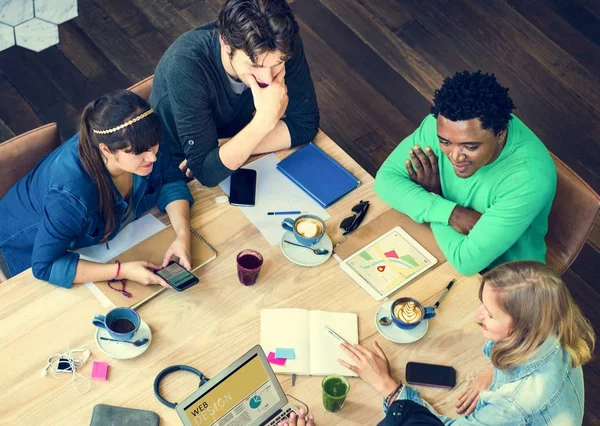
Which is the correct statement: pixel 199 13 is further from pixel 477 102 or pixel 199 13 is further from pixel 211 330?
pixel 211 330

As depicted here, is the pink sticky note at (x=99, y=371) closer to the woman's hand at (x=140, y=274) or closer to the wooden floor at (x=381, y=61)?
the woman's hand at (x=140, y=274)

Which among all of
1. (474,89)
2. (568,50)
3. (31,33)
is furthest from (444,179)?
(31,33)

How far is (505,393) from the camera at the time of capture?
205cm

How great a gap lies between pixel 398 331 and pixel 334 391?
29 centimetres

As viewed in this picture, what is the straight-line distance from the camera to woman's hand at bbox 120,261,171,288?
2.25m

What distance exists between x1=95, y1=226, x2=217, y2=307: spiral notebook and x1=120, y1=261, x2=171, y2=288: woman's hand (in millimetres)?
29

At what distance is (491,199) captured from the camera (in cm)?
249

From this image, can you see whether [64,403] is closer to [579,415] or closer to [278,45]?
[278,45]

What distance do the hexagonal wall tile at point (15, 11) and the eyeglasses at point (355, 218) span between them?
2574 mm

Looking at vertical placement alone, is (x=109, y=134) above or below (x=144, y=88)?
above

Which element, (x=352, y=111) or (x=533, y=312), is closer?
(x=533, y=312)

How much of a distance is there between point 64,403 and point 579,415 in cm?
136

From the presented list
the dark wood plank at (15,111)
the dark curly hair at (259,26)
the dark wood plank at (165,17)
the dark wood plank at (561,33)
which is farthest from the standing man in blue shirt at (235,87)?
the dark wood plank at (561,33)

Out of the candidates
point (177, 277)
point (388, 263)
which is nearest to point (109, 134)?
point (177, 277)
